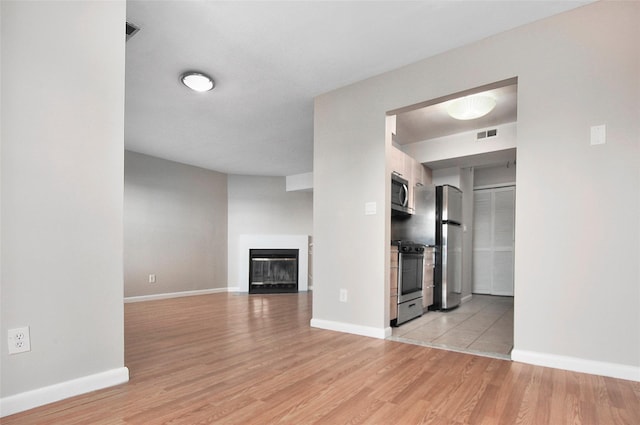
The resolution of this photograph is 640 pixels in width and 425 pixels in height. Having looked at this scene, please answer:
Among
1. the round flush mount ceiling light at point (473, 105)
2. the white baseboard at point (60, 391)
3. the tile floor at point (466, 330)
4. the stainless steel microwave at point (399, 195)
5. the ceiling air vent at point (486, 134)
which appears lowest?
the tile floor at point (466, 330)

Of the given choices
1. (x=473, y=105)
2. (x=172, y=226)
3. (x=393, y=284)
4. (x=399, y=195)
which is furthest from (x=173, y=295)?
(x=473, y=105)

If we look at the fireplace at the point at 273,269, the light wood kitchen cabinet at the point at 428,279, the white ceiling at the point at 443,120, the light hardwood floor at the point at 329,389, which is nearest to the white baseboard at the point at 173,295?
the fireplace at the point at 273,269

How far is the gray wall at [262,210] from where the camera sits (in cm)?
717

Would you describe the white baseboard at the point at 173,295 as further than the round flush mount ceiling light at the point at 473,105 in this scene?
Yes

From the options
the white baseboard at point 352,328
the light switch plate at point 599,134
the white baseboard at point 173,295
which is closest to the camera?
the light switch plate at point 599,134

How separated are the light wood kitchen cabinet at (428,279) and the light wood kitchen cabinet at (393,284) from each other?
103 centimetres

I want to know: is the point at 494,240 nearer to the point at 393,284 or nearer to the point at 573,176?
the point at 393,284

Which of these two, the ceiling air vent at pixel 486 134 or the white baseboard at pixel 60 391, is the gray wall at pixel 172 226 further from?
the ceiling air vent at pixel 486 134

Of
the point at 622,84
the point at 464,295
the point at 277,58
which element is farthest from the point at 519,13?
the point at 464,295

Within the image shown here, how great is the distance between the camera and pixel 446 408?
174cm

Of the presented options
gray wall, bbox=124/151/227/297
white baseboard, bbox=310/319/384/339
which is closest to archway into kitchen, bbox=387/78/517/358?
white baseboard, bbox=310/319/384/339

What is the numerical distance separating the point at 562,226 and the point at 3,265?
323cm

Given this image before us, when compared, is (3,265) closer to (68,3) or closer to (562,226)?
(68,3)

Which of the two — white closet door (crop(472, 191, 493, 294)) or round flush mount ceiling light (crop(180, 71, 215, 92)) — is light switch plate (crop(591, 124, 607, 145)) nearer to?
round flush mount ceiling light (crop(180, 71, 215, 92))
